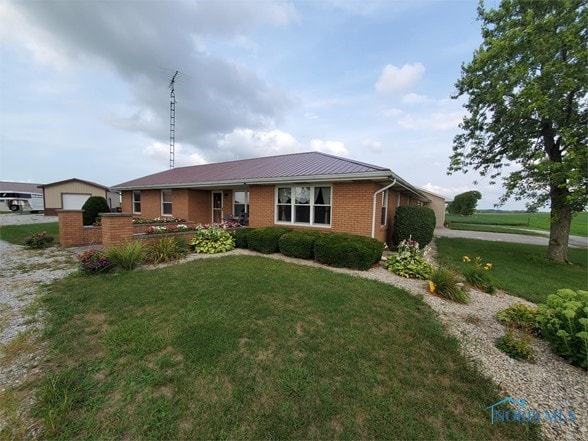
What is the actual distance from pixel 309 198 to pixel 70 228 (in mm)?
9743

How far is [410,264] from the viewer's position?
6363 millimetres

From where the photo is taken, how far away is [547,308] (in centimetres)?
357

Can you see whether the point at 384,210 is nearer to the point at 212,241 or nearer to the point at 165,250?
the point at 212,241

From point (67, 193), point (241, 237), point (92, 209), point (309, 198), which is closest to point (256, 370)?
point (241, 237)

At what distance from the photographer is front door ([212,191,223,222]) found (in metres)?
13.7

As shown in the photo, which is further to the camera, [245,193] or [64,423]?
[245,193]

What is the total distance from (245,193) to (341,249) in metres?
7.67

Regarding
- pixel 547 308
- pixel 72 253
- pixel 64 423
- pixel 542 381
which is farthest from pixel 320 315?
pixel 72 253

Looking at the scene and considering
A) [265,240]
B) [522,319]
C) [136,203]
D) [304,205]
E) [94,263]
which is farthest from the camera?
[136,203]

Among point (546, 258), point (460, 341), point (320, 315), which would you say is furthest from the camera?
point (546, 258)

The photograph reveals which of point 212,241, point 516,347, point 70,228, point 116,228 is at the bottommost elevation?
point 516,347

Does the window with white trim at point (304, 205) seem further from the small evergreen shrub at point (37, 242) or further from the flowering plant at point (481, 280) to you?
the small evergreen shrub at point (37, 242)

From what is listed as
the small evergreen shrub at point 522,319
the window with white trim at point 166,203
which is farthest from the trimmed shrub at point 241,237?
the window with white trim at point 166,203

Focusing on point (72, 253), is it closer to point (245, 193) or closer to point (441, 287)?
point (245, 193)
